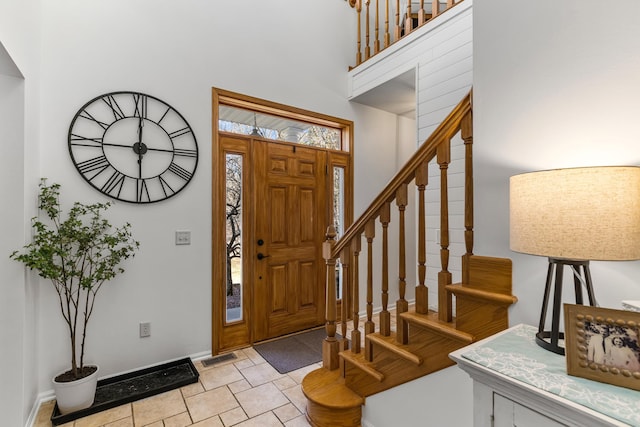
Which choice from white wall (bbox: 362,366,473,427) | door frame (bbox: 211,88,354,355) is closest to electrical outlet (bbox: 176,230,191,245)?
door frame (bbox: 211,88,354,355)

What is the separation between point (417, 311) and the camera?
1.56 m

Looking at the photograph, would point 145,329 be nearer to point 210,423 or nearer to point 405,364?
point 210,423

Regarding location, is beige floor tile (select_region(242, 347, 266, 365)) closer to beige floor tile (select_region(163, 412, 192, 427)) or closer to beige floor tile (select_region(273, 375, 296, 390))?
beige floor tile (select_region(273, 375, 296, 390))

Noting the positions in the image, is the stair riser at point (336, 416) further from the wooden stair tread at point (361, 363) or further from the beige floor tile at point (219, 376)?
the beige floor tile at point (219, 376)

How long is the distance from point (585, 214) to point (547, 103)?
0.55m

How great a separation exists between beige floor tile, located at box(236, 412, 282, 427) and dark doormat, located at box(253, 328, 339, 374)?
0.53m

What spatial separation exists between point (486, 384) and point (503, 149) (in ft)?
2.90

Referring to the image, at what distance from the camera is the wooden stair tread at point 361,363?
1.67 m

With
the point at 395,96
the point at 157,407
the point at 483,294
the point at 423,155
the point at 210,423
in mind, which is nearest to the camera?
the point at 483,294

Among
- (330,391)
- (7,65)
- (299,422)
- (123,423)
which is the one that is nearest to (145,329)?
(123,423)

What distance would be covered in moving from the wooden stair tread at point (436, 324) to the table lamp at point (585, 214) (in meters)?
0.41

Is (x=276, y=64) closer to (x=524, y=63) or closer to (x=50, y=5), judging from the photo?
(x=50, y=5)

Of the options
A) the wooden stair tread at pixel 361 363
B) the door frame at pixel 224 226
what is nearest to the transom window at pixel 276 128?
the door frame at pixel 224 226

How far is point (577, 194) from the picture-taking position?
0.79 metres
